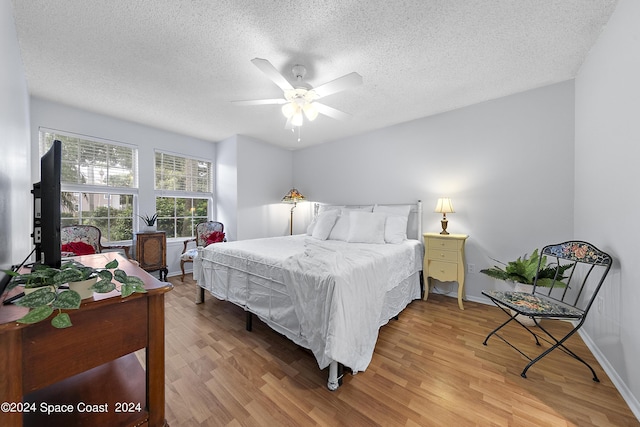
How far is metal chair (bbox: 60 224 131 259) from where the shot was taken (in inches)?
120

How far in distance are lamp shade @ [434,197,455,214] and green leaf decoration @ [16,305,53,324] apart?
335 cm

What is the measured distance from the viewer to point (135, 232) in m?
3.70

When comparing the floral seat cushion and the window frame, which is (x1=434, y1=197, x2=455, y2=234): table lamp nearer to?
the floral seat cushion

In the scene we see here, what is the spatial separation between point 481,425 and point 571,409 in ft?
2.02

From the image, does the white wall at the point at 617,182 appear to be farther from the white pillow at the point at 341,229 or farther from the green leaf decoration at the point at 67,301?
the green leaf decoration at the point at 67,301

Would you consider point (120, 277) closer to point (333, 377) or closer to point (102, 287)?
point (102, 287)

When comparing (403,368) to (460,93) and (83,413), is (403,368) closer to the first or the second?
(83,413)

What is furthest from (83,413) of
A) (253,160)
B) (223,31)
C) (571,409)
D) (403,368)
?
(253,160)

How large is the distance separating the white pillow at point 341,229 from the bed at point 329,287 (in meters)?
0.20

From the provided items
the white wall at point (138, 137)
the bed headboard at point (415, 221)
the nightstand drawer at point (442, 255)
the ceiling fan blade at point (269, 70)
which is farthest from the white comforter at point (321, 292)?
the white wall at point (138, 137)

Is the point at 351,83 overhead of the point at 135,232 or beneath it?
overhead

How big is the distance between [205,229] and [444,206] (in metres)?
3.85

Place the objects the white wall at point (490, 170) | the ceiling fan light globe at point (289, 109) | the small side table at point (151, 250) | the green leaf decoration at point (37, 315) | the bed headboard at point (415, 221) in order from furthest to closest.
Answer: the small side table at point (151, 250), the bed headboard at point (415, 221), the white wall at point (490, 170), the ceiling fan light globe at point (289, 109), the green leaf decoration at point (37, 315)

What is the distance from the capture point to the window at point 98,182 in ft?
10.7
